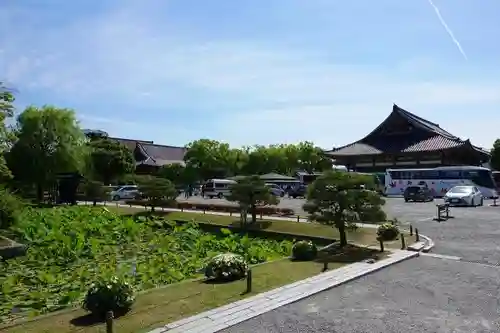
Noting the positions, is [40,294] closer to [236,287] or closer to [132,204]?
[236,287]

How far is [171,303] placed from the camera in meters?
7.62

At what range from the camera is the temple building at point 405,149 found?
39.2 meters

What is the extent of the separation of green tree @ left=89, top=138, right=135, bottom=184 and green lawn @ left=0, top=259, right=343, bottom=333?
3660 cm

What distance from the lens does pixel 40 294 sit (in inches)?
359

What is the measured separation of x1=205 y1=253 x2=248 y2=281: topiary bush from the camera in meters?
9.44

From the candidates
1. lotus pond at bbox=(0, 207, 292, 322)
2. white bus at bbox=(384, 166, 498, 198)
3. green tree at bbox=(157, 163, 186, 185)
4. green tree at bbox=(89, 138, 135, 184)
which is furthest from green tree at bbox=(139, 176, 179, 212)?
green tree at bbox=(157, 163, 186, 185)

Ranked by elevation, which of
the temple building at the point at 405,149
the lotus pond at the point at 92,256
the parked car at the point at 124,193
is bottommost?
the lotus pond at the point at 92,256

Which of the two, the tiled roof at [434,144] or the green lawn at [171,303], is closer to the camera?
the green lawn at [171,303]

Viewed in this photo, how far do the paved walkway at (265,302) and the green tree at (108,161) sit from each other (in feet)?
122

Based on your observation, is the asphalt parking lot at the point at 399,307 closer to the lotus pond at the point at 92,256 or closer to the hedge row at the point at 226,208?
the lotus pond at the point at 92,256

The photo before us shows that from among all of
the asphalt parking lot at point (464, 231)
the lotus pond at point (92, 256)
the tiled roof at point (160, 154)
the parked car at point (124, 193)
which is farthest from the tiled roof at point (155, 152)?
the asphalt parking lot at point (464, 231)

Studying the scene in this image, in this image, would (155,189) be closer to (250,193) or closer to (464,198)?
(250,193)

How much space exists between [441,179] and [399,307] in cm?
3183

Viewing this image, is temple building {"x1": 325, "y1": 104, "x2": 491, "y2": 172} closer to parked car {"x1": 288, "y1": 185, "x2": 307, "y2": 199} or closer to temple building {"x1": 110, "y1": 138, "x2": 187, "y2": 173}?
parked car {"x1": 288, "y1": 185, "x2": 307, "y2": 199}
